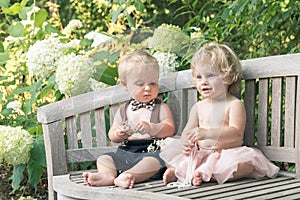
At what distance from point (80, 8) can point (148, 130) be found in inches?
175

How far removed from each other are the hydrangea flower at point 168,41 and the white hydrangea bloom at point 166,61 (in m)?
0.02

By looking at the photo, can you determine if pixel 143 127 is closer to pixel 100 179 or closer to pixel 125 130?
pixel 125 130

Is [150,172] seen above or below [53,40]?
below

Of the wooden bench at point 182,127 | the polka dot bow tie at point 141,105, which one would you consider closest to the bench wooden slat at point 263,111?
the wooden bench at point 182,127

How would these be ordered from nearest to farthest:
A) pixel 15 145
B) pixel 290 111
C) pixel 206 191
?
1. pixel 206 191
2. pixel 290 111
3. pixel 15 145

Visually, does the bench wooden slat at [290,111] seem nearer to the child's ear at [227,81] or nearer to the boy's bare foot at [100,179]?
the child's ear at [227,81]

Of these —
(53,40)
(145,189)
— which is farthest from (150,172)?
(53,40)

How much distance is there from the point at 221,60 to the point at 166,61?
276 mm

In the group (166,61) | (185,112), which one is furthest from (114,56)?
(185,112)

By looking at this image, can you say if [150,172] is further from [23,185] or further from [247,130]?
[23,185]

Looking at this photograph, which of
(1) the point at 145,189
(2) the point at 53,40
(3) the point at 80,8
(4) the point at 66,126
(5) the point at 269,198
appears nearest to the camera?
(5) the point at 269,198

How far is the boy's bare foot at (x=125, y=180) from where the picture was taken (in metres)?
2.73

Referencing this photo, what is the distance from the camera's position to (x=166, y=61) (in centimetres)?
303

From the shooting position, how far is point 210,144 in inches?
111
